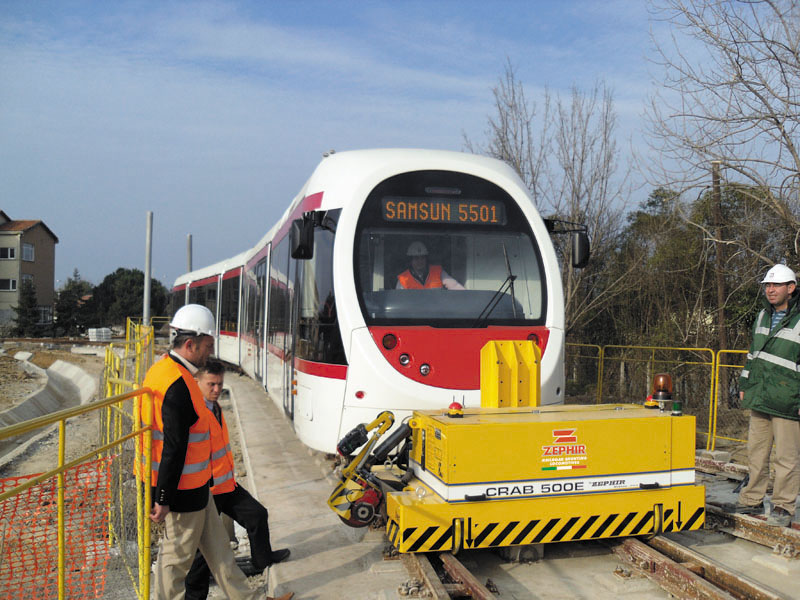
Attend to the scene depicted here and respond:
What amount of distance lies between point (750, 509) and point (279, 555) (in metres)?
4.09

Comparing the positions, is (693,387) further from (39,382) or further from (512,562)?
(39,382)

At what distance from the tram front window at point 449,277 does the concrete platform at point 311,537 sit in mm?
1971

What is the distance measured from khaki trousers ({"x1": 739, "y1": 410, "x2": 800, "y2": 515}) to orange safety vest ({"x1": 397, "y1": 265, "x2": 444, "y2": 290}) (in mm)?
3080

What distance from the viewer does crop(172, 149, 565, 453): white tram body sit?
6.58 metres

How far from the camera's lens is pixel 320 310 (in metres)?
6.99

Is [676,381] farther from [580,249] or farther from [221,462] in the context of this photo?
[221,462]

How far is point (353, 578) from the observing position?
536 centimetres

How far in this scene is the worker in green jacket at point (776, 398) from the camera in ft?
20.0

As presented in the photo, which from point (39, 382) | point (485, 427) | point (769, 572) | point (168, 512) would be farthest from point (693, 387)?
point (39, 382)

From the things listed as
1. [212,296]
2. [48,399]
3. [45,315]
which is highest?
[212,296]

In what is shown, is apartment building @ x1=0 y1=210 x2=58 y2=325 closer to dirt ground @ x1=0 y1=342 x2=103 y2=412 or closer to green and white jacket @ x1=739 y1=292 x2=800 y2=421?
dirt ground @ x1=0 y1=342 x2=103 y2=412

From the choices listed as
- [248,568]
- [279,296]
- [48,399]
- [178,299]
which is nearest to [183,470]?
[248,568]

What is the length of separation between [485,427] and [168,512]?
6.96 ft

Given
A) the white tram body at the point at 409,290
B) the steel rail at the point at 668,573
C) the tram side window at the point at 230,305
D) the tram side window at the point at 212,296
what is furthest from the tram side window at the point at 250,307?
the steel rail at the point at 668,573
